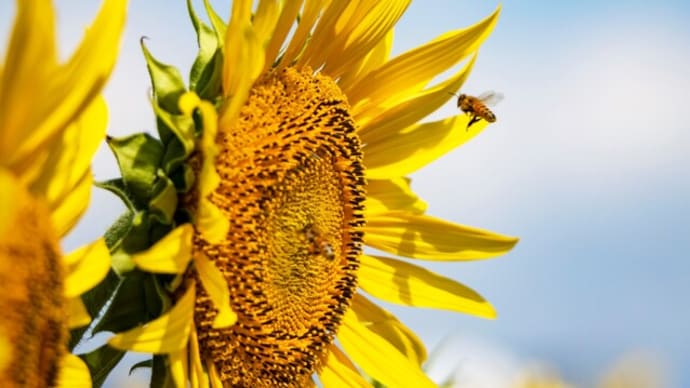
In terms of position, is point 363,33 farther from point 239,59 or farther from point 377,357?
point 377,357

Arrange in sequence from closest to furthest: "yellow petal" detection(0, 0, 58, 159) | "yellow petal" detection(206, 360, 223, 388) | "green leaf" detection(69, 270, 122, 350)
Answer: "yellow petal" detection(0, 0, 58, 159), "green leaf" detection(69, 270, 122, 350), "yellow petal" detection(206, 360, 223, 388)

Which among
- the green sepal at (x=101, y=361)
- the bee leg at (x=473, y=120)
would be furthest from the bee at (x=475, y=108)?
the green sepal at (x=101, y=361)

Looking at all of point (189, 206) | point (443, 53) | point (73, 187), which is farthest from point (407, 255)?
point (73, 187)

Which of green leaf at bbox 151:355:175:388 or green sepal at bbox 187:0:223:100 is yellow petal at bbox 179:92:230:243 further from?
green leaf at bbox 151:355:175:388

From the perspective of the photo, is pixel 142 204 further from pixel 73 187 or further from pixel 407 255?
pixel 407 255

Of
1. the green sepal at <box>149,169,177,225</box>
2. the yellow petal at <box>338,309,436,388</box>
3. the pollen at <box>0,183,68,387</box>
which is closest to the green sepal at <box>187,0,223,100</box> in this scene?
the green sepal at <box>149,169,177,225</box>

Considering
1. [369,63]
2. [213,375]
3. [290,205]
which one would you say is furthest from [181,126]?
[369,63]
